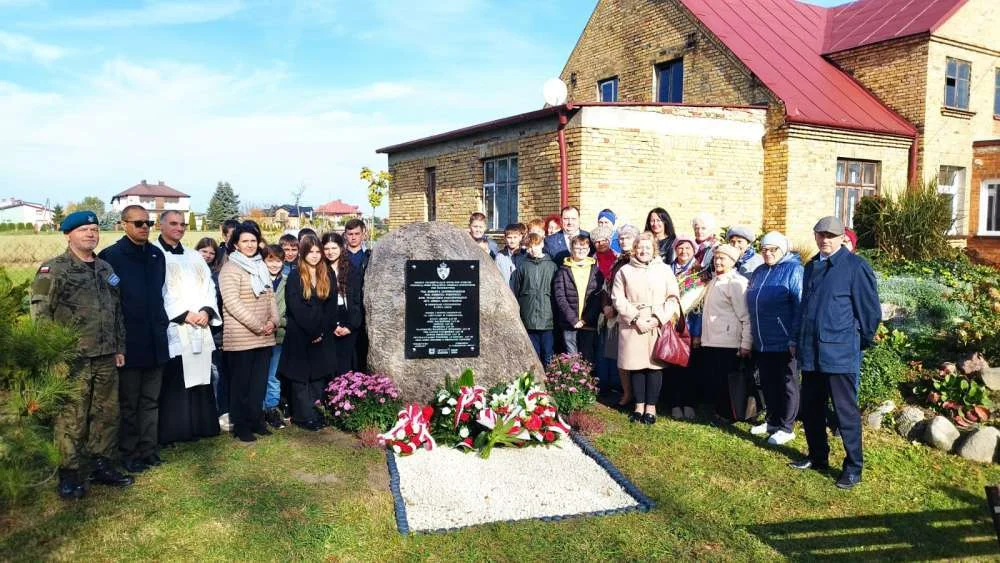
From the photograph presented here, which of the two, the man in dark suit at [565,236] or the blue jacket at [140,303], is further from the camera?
the man in dark suit at [565,236]

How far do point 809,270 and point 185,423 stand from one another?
4972mm

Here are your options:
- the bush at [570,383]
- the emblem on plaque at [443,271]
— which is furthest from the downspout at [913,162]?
the emblem on plaque at [443,271]

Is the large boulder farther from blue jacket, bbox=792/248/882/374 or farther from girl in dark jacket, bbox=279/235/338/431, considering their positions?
blue jacket, bbox=792/248/882/374

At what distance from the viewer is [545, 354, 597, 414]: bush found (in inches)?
246

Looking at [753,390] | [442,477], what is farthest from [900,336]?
[442,477]

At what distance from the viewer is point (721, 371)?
6.17 metres

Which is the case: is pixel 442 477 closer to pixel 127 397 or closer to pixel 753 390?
pixel 127 397

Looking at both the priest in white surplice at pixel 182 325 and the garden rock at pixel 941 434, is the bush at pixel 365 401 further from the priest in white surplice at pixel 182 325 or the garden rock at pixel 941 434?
the garden rock at pixel 941 434

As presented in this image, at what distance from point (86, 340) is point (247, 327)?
1.30 meters

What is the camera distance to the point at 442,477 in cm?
493

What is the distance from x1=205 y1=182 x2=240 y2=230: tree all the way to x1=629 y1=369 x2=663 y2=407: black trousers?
2062 inches

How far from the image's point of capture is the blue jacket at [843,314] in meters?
4.69

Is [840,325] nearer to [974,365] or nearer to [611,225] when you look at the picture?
[974,365]

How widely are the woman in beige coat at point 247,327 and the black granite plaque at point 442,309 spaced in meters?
1.17
